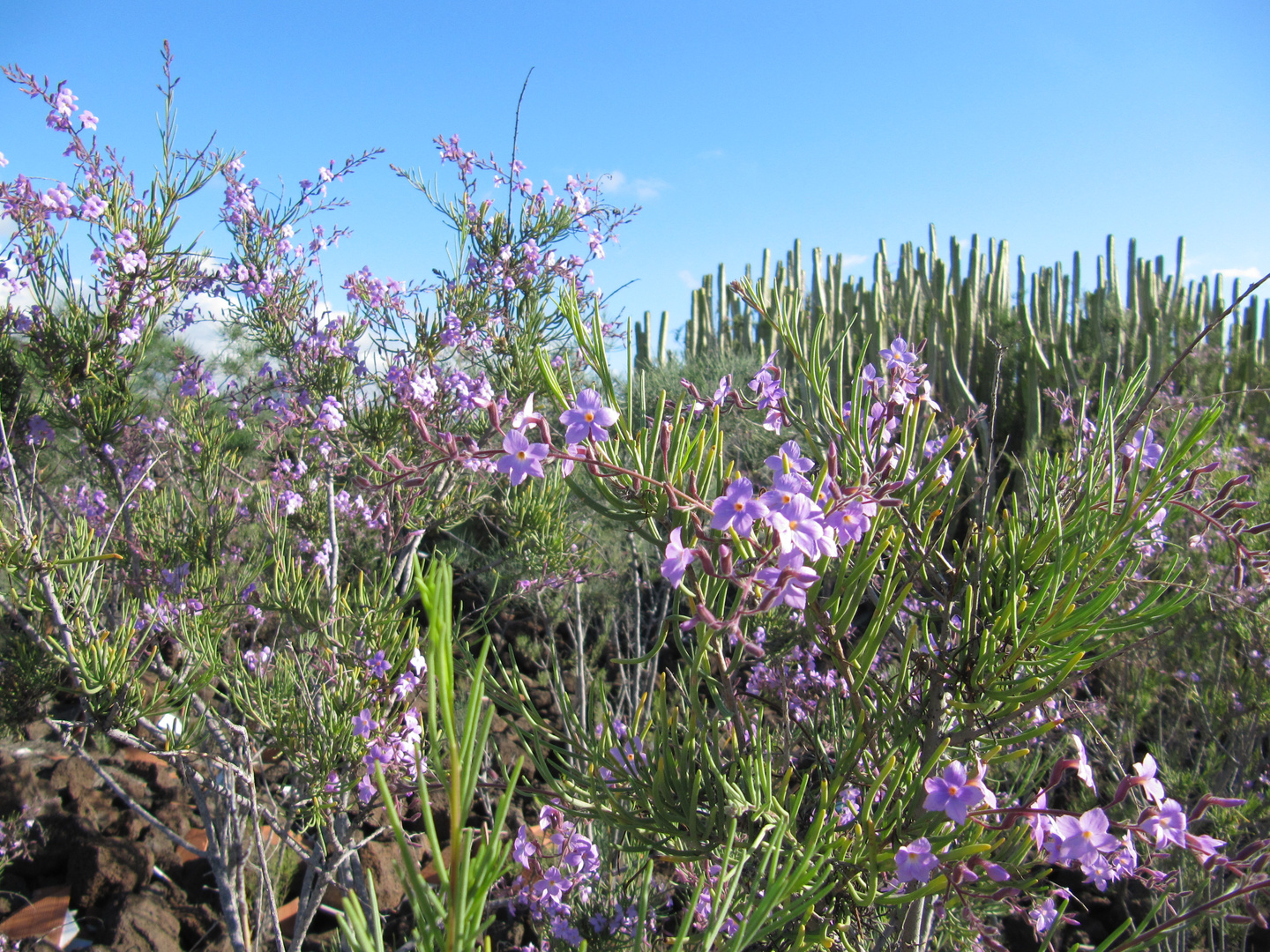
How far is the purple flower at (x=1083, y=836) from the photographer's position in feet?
2.70

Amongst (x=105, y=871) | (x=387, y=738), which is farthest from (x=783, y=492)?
(x=105, y=871)

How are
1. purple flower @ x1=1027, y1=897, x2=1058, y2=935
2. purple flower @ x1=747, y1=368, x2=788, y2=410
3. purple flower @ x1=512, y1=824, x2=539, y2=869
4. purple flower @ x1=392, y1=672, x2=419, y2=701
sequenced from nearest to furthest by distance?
purple flower @ x1=747, y1=368, x2=788, y2=410, purple flower @ x1=1027, y1=897, x2=1058, y2=935, purple flower @ x1=512, y1=824, x2=539, y2=869, purple flower @ x1=392, y1=672, x2=419, y2=701

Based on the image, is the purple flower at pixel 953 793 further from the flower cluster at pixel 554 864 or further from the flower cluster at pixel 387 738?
the flower cluster at pixel 387 738

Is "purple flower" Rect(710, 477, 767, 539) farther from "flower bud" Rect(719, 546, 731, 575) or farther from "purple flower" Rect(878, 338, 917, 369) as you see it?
"purple flower" Rect(878, 338, 917, 369)

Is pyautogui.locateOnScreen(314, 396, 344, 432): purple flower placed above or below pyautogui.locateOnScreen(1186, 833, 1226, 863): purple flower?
above

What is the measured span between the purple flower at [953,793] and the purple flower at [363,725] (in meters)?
1.74

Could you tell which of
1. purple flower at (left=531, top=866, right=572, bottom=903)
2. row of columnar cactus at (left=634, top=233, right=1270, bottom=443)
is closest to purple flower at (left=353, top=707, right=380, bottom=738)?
purple flower at (left=531, top=866, right=572, bottom=903)

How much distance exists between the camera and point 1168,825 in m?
0.89

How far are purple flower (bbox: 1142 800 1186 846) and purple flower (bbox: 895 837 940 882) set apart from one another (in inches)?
11.6

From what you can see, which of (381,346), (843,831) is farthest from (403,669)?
(843,831)

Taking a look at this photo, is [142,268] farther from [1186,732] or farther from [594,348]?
[1186,732]

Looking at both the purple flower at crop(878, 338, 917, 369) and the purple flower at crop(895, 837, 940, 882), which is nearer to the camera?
the purple flower at crop(895, 837, 940, 882)

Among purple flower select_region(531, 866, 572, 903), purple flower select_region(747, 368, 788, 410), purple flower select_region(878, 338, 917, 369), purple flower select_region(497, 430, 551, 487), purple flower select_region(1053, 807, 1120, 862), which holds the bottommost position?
purple flower select_region(531, 866, 572, 903)

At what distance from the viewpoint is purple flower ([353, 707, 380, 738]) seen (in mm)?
2070
